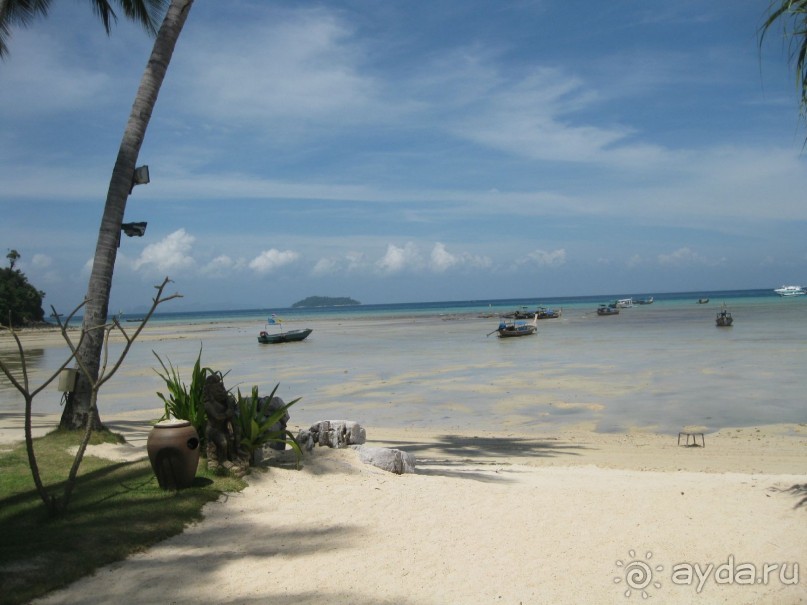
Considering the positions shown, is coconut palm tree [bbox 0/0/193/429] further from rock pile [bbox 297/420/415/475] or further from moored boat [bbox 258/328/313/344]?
moored boat [bbox 258/328/313/344]

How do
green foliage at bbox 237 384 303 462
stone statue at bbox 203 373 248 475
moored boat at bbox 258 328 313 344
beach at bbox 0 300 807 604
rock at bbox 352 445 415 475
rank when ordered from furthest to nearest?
moored boat at bbox 258 328 313 344
rock at bbox 352 445 415 475
green foliage at bbox 237 384 303 462
stone statue at bbox 203 373 248 475
beach at bbox 0 300 807 604

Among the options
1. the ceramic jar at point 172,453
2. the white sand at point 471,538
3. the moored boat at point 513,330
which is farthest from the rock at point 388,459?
the moored boat at point 513,330

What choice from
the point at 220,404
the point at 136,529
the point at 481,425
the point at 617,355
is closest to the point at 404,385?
the point at 481,425

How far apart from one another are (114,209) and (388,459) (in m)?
5.38

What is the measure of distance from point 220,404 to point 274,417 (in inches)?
26.9

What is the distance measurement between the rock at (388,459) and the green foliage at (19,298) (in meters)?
69.4

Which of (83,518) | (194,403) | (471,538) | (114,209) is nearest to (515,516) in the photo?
→ (471,538)

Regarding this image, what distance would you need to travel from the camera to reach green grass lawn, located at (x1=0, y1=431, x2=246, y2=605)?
4617 mm

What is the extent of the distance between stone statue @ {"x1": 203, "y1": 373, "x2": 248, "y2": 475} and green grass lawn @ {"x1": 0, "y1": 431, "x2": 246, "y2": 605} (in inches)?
6.9

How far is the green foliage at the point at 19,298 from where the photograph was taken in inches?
2721

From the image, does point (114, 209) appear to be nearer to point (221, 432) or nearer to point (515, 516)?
point (221, 432)

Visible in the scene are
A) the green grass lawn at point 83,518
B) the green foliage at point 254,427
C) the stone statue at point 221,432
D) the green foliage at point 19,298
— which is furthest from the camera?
the green foliage at point 19,298

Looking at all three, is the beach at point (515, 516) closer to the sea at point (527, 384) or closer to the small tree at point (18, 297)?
the sea at point (527, 384)

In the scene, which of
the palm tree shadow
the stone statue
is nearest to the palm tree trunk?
the stone statue
